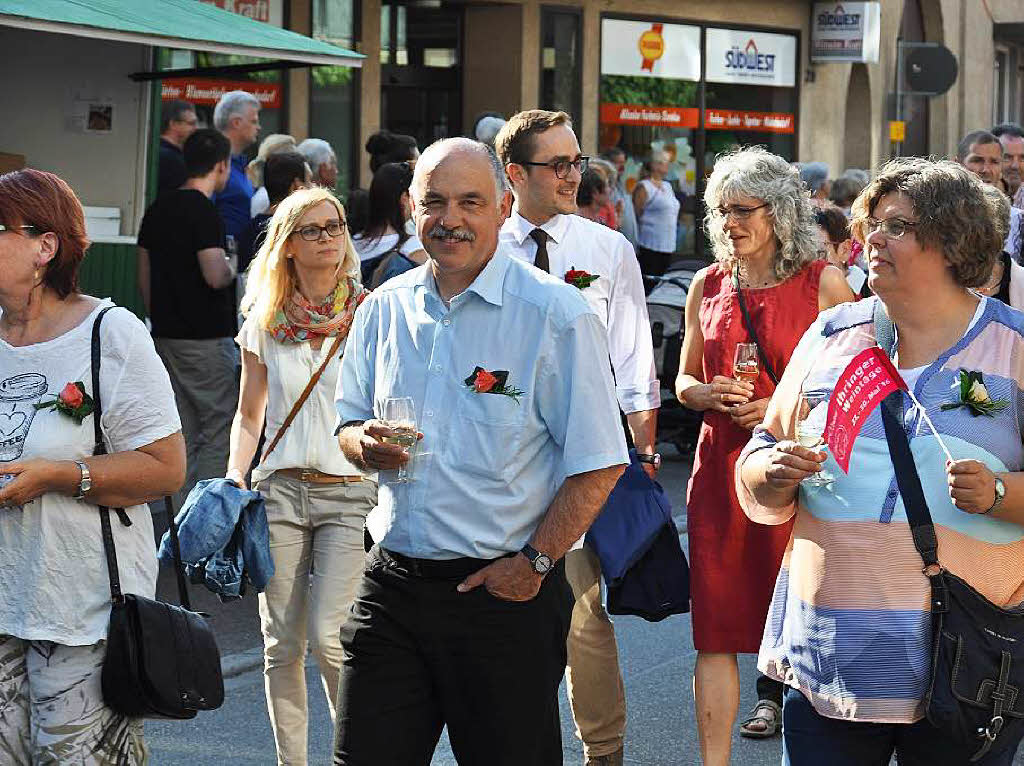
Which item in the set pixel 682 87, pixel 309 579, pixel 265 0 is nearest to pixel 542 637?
pixel 309 579

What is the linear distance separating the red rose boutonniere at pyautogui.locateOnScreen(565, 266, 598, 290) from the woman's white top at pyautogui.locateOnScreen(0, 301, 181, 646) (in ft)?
6.46

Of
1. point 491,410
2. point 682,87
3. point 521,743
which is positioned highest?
point 682,87

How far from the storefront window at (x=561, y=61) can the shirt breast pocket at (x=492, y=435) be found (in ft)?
59.7

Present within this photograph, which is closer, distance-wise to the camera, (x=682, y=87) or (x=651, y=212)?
(x=651, y=212)

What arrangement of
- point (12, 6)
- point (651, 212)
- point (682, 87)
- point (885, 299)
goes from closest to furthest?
1. point (885, 299)
2. point (12, 6)
3. point (651, 212)
4. point (682, 87)

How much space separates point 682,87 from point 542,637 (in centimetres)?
2087

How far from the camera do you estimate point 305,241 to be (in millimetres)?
5859

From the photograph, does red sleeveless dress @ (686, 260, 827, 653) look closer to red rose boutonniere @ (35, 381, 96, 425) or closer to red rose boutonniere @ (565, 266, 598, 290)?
red rose boutonniere @ (565, 266, 598, 290)

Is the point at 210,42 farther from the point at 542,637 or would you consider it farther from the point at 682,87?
the point at 682,87

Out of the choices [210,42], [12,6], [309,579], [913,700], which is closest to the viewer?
[913,700]

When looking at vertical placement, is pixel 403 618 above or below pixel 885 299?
below

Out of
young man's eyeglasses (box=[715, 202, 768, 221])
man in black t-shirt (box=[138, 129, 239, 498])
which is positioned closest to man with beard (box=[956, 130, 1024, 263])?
young man's eyeglasses (box=[715, 202, 768, 221])

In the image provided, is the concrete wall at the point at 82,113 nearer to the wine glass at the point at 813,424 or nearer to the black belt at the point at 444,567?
the black belt at the point at 444,567

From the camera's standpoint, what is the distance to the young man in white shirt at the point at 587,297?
5.72 m
